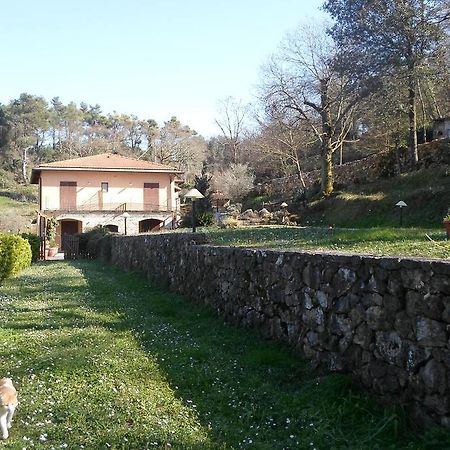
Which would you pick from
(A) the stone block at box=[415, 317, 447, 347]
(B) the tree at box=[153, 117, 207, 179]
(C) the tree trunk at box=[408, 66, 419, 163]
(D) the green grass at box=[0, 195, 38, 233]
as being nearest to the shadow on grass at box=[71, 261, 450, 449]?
(A) the stone block at box=[415, 317, 447, 347]

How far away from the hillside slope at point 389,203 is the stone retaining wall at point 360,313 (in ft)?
39.0

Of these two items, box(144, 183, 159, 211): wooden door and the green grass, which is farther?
box(144, 183, 159, 211): wooden door

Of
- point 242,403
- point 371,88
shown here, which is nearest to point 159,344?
point 242,403

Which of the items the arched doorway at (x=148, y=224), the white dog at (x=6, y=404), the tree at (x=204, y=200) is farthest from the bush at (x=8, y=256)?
the arched doorway at (x=148, y=224)

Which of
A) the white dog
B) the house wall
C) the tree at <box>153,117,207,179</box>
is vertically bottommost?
the white dog

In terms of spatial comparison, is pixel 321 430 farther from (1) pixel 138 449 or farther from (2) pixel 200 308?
(2) pixel 200 308

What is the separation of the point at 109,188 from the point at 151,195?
315 centimetres

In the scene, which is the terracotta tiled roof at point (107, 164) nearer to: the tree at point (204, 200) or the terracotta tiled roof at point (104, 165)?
the terracotta tiled roof at point (104, 165)

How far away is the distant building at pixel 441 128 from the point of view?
1112 inches

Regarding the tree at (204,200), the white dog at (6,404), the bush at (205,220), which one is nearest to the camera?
the white dog at (6,404)

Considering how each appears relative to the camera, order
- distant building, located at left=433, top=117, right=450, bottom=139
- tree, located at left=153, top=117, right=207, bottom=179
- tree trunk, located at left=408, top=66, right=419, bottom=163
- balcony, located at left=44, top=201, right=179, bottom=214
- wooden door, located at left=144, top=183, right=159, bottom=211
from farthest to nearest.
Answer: tree, located at left=153, top=117, right=207, bottom=179
wooden door, located at left=144, top=183, right=159, bottom=211
balcony, located at left=44, top=201, right=179, bottom=214
distant building, located at left=433, top=117, right=450, bottom=139
tree trunk, located at left=408, top=66, right=419, bottom=163

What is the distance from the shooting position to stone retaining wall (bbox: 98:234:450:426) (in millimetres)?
3541

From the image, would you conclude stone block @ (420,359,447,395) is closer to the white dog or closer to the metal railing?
the white dog

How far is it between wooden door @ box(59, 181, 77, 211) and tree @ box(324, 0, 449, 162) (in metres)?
24.5
